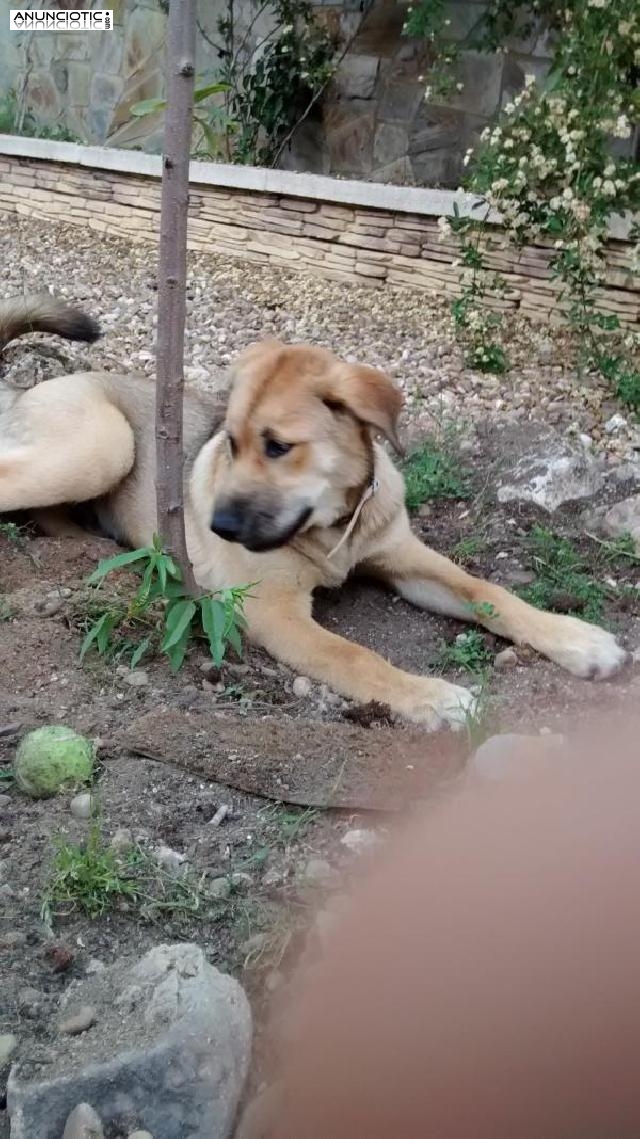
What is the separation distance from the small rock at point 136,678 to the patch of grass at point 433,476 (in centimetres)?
190

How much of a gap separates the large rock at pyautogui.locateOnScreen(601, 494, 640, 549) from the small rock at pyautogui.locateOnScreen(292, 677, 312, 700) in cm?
162

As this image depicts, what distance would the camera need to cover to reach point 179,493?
10.2 ft

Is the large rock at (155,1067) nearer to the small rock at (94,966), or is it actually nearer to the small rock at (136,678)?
the small rock at (94,966)

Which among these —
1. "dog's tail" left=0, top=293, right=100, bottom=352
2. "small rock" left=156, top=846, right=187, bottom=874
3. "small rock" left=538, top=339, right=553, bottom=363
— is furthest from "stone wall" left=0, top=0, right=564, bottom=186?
"small rock" left=156, top=846, right=187, bottom=874

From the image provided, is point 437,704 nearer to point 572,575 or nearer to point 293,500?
point 293,500

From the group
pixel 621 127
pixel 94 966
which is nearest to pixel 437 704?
pixel 94 966

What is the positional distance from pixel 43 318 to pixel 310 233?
3449mm

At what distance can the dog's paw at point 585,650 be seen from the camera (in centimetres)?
336

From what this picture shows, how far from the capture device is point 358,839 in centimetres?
225

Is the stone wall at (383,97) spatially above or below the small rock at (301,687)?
above

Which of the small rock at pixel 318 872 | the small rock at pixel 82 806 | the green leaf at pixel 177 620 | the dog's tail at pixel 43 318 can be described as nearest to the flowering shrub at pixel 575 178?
the dog's tail at pixel 43 318

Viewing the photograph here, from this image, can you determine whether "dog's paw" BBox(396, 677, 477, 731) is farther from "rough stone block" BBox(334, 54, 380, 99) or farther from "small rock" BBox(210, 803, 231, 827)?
"rough stone block" BBox(334, 54, 380, 99)

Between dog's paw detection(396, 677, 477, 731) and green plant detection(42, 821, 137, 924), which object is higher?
green plant detection(42, 821, 137, 924)

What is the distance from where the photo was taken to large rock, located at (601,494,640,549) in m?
4.25
